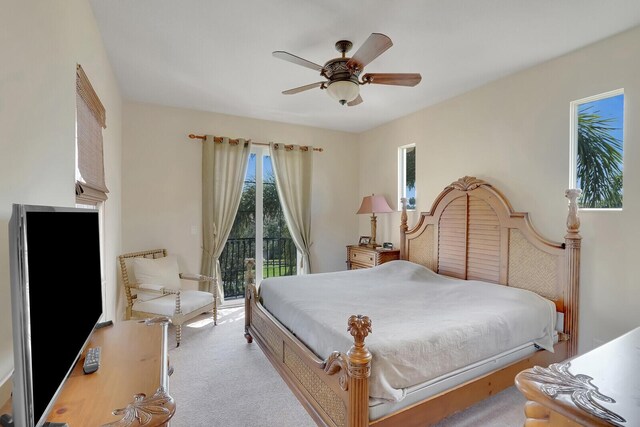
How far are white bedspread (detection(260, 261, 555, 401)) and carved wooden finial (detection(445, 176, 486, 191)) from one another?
3.42 feet

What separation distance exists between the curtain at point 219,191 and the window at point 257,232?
196mm

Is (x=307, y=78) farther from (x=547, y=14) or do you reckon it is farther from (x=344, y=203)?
(x=344, y=203)

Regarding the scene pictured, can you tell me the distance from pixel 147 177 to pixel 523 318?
14.0 feet

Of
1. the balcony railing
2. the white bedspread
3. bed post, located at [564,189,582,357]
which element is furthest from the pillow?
bed post, located at [564,189,582,357]

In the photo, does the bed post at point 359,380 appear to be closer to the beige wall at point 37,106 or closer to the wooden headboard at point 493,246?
the beige wall at point 37,106

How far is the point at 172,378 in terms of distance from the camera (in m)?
2.59

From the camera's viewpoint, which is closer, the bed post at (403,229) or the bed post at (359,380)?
the bed post at (359,380)

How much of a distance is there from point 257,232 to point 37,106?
3488 millimetres

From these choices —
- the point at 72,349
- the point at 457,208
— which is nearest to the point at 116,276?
the point at 72,349

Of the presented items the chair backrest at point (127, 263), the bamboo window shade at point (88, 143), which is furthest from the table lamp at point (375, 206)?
the bamboo window shade at point (88, 143)

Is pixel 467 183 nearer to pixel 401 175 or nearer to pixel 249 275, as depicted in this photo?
pixel 401 175

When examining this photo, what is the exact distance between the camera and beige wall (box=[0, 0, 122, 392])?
1005mm

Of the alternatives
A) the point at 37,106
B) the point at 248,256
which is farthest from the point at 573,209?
Result: the point at 248,256

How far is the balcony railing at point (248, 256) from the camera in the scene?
4.54m
